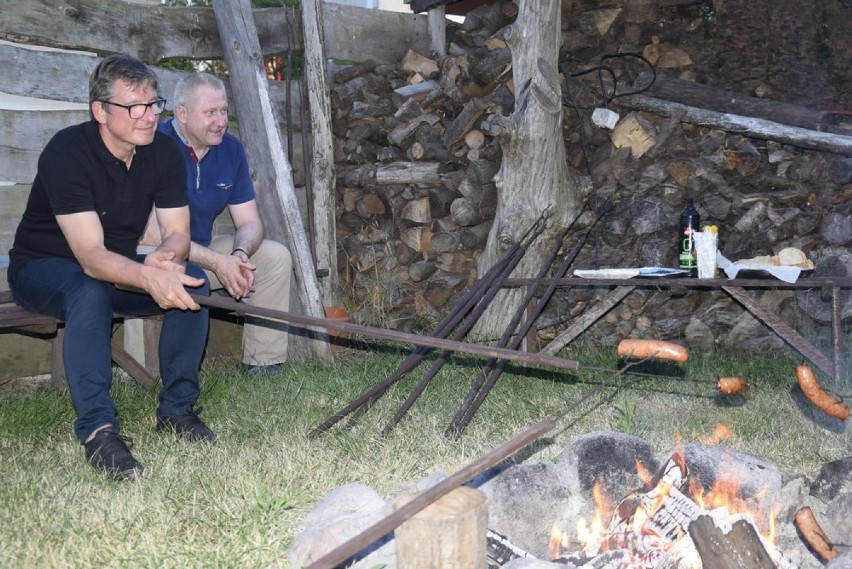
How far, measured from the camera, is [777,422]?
3.69 meters

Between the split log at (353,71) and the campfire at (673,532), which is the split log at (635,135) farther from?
the campfire at (673,532)

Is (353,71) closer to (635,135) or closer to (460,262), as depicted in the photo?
(460,262)

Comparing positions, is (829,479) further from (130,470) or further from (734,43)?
(734,43)

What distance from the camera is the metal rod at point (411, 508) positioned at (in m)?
1.85

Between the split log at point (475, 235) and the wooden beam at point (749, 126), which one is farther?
the split log at point (475, 235)

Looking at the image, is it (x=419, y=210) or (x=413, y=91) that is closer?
(x=419, y=210)

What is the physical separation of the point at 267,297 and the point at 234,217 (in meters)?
0.44

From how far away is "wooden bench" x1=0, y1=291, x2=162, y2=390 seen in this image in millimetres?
3582

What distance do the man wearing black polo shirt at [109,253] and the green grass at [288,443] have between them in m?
0.20

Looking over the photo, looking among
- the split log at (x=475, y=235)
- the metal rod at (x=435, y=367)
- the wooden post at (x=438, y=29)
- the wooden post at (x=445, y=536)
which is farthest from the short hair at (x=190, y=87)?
the wooden post at (x=445, y=536)

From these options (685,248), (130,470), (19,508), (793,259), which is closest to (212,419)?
(130,470)

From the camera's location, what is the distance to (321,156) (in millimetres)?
5348

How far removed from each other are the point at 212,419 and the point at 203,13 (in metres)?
2.48

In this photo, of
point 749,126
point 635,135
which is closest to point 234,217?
point 635,135
